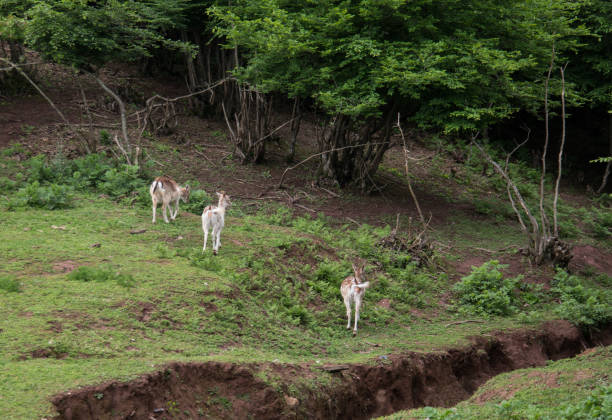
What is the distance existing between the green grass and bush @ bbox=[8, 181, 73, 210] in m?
9.22

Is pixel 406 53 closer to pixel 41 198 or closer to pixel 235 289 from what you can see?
pixel 235 289

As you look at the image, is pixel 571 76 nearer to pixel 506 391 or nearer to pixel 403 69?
pixel 403 69

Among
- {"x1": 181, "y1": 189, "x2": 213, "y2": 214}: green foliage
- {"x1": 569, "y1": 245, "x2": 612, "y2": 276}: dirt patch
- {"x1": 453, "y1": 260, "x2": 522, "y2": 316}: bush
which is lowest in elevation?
{"x1": 569, "y1": 245, "x2": 612, "y2": 276}: dirt patch

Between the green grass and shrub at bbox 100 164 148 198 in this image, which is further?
shrub at bbox 100 164 148 198

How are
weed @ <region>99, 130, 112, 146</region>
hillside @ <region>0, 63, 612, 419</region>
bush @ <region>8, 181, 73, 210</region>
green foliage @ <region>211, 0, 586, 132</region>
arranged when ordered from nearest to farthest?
hillside @ <region>0, 63, 612, 419</region> < bush @ <region>8, 181, 73, 210</region> < green foliage @ <region>211, 0, 586, 132</region> < weed @ <region>99, 130, 112, 146</region>

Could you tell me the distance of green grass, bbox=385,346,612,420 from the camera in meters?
6.19

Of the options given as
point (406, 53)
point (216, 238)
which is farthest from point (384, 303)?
point (406, 53)

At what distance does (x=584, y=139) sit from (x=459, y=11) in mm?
15726

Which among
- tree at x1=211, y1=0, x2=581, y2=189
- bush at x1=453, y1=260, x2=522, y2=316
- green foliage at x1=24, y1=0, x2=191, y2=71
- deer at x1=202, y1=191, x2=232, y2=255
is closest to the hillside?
bush at x1=453, y1=260, x2=522, y2=316

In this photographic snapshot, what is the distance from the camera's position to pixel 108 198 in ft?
48.4

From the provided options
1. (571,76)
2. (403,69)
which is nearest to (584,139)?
(571,76)

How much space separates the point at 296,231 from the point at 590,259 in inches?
340

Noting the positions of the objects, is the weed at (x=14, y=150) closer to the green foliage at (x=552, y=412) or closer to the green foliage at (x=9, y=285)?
the green foliage at (x=9, y=285)

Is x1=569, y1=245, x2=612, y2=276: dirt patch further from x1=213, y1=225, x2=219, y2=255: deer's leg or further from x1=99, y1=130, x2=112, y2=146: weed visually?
x1=99, y1=130, x2=112, y2=146: weed
